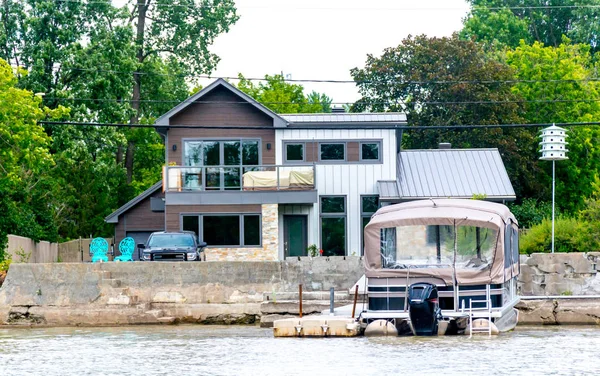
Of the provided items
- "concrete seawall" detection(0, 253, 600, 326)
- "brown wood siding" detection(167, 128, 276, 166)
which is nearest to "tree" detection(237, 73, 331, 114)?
"brown wood siding" detection(167, 128, 276, 166)

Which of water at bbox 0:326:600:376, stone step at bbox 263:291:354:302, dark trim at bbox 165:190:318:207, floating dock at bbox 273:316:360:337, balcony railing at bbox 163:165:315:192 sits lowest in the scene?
water at bbox 0:326:600:376

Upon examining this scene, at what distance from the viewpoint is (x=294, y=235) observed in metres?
45.7

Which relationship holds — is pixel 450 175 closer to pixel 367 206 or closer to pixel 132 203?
pixel 367 206

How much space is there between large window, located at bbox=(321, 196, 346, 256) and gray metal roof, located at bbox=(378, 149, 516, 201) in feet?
6.24

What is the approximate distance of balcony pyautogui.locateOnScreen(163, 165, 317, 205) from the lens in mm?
44375

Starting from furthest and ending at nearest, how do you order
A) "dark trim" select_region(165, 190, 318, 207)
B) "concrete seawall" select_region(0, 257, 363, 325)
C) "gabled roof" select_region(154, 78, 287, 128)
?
"gabled roof" select_region(154, 78, 287, 128) < "dark trim" select_region(165, 190, 318, 207) < "concrete seawall" select_region(0, 257, 363, 325)

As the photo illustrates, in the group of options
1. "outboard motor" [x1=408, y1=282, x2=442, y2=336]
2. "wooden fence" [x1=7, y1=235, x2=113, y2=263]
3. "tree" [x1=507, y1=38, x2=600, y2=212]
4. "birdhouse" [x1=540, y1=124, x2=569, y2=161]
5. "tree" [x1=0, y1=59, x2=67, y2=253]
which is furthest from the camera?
"tree" [x1=507, y1=38, x2=600, y2=212]

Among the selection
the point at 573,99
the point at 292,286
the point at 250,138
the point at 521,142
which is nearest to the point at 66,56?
the point at 250,138

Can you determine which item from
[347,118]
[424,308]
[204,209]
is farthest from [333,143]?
[424,308]

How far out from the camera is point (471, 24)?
78.5 metres

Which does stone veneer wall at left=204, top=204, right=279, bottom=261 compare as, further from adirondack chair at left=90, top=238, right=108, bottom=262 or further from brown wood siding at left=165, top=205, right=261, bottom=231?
adirondack chair at left=90, top=238, right=108, bottom=262

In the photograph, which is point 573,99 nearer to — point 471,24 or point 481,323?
point 471,24

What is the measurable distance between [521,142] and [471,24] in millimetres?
21117

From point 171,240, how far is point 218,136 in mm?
7320
